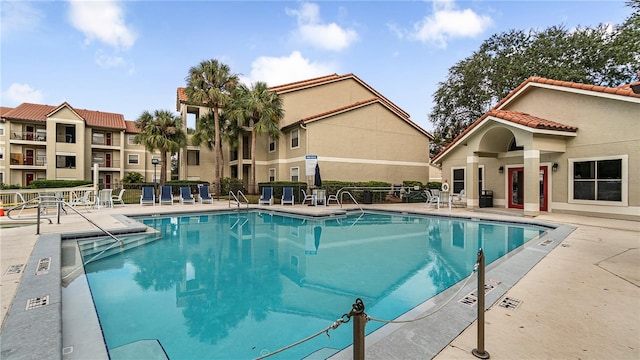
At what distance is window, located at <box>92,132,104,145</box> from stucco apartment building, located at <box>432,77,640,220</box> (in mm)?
36436

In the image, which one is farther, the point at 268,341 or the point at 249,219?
the point at 249,219

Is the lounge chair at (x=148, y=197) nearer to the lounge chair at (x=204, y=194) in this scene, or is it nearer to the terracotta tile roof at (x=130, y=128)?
the lounge chair at (x=204, y=194)

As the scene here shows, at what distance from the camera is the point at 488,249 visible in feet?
24.7

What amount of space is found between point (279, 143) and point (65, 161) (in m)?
23.7

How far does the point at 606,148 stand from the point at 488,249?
319 inches

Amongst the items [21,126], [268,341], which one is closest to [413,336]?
[268,341]

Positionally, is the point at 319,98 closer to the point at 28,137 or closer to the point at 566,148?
the point at 566,148

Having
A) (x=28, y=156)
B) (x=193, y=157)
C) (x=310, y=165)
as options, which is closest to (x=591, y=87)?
(x=310, y=165)

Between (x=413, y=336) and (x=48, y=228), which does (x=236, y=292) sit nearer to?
(x=413, y=336)

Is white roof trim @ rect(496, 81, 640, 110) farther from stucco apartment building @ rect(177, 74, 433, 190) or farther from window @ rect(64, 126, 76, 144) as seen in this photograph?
window @ rect(64, 126, 76, 144)

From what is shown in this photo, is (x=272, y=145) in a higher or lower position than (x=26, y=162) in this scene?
higher

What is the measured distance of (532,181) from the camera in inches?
476

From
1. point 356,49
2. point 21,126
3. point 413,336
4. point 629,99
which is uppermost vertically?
point 356,49

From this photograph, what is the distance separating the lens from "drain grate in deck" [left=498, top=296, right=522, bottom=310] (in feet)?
11.4
